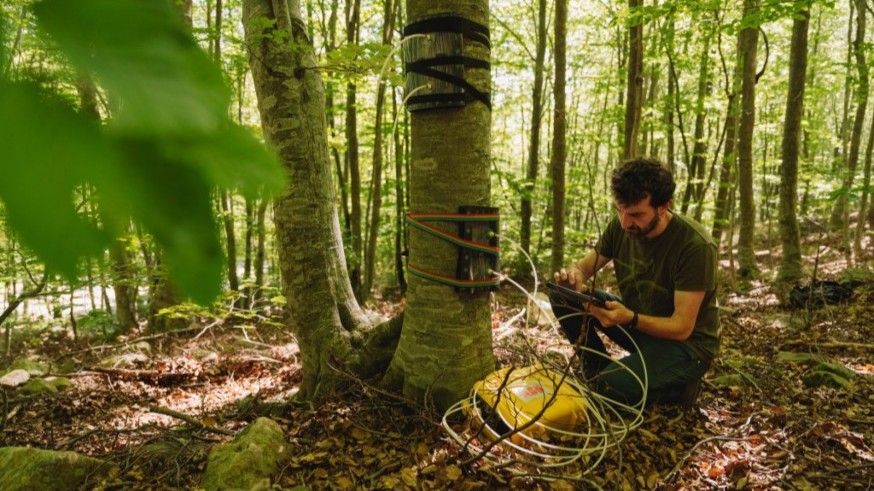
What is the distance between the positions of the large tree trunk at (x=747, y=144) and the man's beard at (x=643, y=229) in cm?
685

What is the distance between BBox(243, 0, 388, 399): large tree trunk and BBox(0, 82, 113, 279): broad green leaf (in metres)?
2.60

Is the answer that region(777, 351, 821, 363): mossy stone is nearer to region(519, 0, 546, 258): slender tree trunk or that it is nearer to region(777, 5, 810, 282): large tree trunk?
region(777, 5, 810, 282): large tree trunk

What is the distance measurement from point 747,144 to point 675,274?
7.43 m

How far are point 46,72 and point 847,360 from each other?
5.73 m

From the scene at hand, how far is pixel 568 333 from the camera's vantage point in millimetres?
3252

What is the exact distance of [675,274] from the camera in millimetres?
2688

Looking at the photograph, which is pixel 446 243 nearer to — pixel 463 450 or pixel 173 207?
pixel 463 450

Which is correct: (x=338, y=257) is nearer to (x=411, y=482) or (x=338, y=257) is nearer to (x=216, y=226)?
(x=411, y=482)

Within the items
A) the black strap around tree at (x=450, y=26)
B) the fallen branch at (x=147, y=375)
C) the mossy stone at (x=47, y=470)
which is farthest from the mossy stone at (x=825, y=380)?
the fallen branch at (x=147, y=375)

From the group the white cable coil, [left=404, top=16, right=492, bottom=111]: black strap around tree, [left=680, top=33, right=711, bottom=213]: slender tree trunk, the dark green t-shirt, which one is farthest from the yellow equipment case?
[left=680, top=33, right=711, bottom=213]: slender tree trunk

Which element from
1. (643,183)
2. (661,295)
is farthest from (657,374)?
(643,183)

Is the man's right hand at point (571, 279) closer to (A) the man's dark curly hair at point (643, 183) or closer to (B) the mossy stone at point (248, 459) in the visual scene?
(A) the man's dark curly hair at point (643, 183)

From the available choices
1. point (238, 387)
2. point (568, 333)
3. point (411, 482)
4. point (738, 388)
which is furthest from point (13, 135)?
point (238, 387)

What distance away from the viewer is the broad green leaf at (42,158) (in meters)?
0.34
